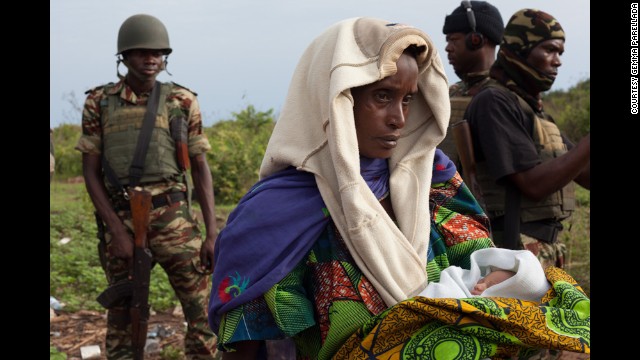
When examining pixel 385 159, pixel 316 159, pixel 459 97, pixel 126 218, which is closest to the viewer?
pixel 316 159

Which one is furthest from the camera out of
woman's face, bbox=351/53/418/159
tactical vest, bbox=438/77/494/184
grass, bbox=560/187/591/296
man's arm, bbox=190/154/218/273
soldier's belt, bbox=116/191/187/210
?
grass, bbox=560/187/591/296

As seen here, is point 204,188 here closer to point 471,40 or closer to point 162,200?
point 162,200

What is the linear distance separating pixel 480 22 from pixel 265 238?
342 centimetres

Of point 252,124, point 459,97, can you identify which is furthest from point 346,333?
point 252,124

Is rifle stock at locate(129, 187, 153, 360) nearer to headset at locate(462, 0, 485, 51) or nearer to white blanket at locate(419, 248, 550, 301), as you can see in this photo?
headset at locate(462, 0, 485, 51)

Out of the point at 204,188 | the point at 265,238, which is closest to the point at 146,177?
the point at 204,188

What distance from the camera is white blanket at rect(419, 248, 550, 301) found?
228 centimetres

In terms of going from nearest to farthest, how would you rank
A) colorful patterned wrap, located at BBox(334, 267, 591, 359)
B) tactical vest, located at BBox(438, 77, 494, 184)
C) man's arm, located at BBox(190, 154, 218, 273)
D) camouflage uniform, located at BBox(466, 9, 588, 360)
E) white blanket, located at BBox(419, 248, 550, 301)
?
colorful patterned wrap, located at BBox(334, 267, 591, 359), white blanket, located at BBox(419, 248, 550, 301), camouflage uniform, located at BBox(466, 9, 588, 360), tactical vest, located at BBox(438, 77, 494, 184), man's arm, located at BBox(190, 154, 218, 273)

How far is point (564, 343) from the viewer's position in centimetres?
210

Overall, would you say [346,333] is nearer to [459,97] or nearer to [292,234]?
[292,234]

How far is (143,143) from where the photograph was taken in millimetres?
5520

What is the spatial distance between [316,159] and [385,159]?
27 cm

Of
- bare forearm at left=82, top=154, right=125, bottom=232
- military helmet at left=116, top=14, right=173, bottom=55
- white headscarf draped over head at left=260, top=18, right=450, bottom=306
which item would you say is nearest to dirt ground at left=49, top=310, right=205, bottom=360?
bare forearm at left=82, top=154, right=125, bottom=232

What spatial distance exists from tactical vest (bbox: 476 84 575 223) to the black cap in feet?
3.39
